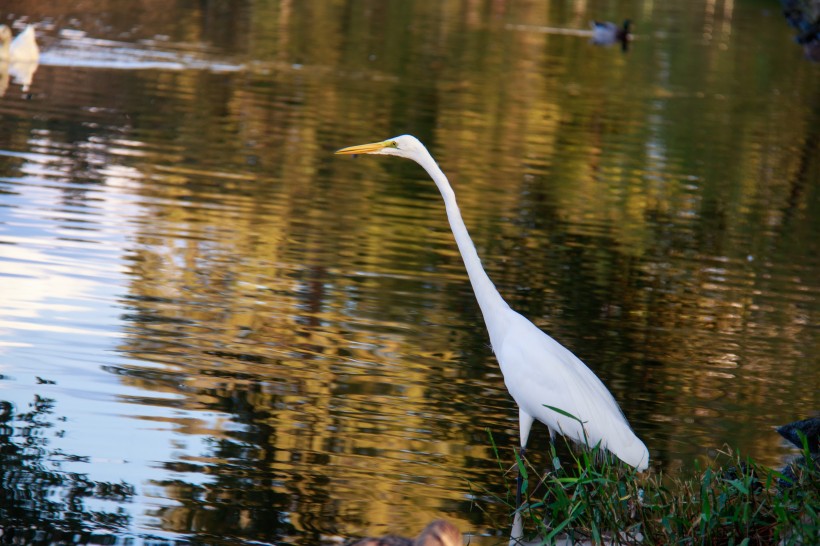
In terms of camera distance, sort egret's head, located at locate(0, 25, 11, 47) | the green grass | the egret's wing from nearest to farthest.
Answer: the green grass < the egret's wing < egret's head, located at locate(0, 25, 11, 47)

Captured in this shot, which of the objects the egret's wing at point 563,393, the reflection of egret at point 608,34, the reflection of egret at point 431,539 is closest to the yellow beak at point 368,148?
the egret's wing at point 563,393

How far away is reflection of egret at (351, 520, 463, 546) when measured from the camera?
16.2 feet

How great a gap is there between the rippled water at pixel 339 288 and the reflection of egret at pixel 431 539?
1053mm

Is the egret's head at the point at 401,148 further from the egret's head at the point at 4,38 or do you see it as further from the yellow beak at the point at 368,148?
the egret's head at the point at 4,38

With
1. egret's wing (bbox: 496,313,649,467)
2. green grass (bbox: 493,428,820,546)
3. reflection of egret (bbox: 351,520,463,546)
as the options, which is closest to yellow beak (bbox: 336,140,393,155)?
egret's wing (bbox: 496,313,649,467)

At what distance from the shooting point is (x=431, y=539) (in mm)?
4945

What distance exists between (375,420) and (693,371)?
3024 millimetres

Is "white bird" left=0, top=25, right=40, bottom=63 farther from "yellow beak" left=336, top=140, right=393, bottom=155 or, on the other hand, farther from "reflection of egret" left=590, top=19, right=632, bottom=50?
"reflection of egret" left=590, top=19, right=632, bottom=50

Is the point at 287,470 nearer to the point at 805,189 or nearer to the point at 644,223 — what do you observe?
the point at 644,223

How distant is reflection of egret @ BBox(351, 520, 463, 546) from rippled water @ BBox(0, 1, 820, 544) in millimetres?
1053

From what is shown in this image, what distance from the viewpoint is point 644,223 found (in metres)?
15.3

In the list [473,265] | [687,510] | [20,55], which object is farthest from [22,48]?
[687,510]

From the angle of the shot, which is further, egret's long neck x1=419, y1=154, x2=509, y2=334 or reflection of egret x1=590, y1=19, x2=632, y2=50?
reflection of egret x1=590, y1=19, x2=632, y2=50

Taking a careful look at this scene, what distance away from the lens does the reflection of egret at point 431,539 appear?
495 cm
